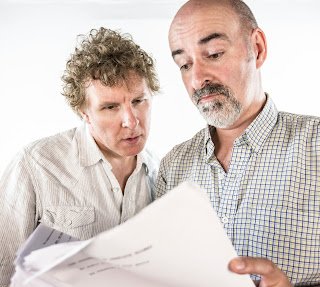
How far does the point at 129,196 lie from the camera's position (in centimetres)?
156

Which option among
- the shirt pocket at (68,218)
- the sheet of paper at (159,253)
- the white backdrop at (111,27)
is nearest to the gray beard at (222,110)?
the shirt pocket at (68,218)

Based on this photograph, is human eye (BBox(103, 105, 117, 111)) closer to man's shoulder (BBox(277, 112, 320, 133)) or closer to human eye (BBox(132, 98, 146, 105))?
human eye (BBox(132, 98, 146, 105))

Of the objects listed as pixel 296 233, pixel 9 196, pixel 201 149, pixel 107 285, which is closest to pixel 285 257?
pixel 296 233

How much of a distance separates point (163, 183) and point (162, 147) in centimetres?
120

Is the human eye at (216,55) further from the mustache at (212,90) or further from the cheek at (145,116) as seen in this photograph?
the cheek at (145,116)

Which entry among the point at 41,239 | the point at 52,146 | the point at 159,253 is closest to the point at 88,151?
the point at 52,146

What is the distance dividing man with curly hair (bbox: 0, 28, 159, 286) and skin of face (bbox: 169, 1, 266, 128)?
0.93 ft

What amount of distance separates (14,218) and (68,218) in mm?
192

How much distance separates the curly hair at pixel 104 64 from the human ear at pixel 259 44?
469 millimetres

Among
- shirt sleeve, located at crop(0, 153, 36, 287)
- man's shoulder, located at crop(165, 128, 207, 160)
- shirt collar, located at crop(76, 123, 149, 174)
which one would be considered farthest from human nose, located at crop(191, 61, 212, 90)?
shirt sleeve, located at crop(0, 153, 36, 287)

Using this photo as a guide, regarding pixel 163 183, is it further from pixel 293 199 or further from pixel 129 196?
pixel 293 199

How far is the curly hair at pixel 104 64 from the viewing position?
4.99ft

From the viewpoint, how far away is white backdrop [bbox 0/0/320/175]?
8.50ft

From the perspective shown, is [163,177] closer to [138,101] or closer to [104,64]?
[138,101]
